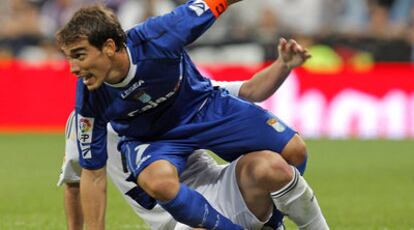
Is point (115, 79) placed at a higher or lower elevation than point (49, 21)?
higher

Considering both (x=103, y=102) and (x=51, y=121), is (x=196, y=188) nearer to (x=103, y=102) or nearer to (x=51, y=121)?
(x=103, y=102)

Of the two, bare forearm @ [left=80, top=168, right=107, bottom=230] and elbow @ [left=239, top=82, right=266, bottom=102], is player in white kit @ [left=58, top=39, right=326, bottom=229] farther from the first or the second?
bare forearm @ [left=80, top=168, right=107, bottom=230]

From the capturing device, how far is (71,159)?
6566 millimetres

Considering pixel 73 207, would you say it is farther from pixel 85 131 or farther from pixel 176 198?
pixel 176 198

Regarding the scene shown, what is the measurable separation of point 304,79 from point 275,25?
229 centimetres

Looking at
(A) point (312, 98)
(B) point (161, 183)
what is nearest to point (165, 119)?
(B) point (161, 183)

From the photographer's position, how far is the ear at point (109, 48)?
19.2 ft

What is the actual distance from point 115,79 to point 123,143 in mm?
629

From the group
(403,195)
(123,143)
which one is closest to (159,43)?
(123,143)

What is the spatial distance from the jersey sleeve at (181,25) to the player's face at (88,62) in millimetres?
305

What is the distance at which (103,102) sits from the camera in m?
6.08

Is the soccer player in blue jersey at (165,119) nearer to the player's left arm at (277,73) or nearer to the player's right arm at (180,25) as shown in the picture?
the player's right arm at (180,25)

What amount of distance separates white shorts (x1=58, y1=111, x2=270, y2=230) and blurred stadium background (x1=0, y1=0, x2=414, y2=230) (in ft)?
11.2

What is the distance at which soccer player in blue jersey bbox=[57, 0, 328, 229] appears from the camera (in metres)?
5.83
